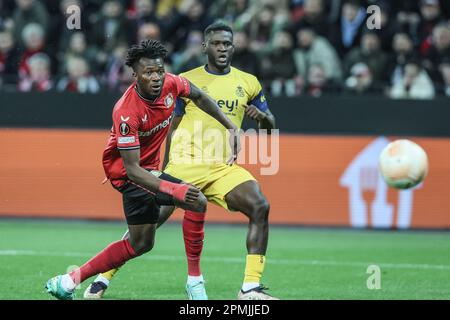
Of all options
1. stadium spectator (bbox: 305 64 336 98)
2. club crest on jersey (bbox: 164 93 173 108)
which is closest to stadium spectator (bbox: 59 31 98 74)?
stadium spectator (bbox: 305 64 336 98)

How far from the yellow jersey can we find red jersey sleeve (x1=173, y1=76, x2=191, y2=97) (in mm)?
652

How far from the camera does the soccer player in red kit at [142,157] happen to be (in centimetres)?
750

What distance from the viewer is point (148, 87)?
25.0 feet

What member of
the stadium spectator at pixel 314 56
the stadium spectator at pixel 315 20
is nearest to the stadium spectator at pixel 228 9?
the stadium spectator at pixel 315 20

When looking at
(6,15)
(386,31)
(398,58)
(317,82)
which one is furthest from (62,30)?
(398,58)

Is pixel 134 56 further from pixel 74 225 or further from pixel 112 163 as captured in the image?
pixel 74 225

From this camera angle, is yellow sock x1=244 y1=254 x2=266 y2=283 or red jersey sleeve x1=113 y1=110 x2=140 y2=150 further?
yellow sock x1=244 y1=254 x2=266 y2=283

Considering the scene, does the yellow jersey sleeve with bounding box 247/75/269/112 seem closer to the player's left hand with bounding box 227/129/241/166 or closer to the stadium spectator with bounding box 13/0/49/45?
the player's left hand with bounding box 227/129/241/166

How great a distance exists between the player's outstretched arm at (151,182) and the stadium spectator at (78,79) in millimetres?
7060

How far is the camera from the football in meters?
8.86

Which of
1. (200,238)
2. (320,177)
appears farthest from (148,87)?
(320,177)

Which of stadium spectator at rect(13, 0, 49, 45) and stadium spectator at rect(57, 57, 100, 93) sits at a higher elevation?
stadium spectator at rect(13, 0, 49, 45)

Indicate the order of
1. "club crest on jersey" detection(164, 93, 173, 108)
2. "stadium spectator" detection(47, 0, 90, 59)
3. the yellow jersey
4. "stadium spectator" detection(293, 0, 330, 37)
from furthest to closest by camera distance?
"stadium spectator" detection(47, 0, 90, 59) → "stadium spectator" detection(293, 0, 330, 37) → the yellow jersey → "club crest on jersey" detection(164, 93, 173, 108)

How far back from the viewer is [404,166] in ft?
29.1
